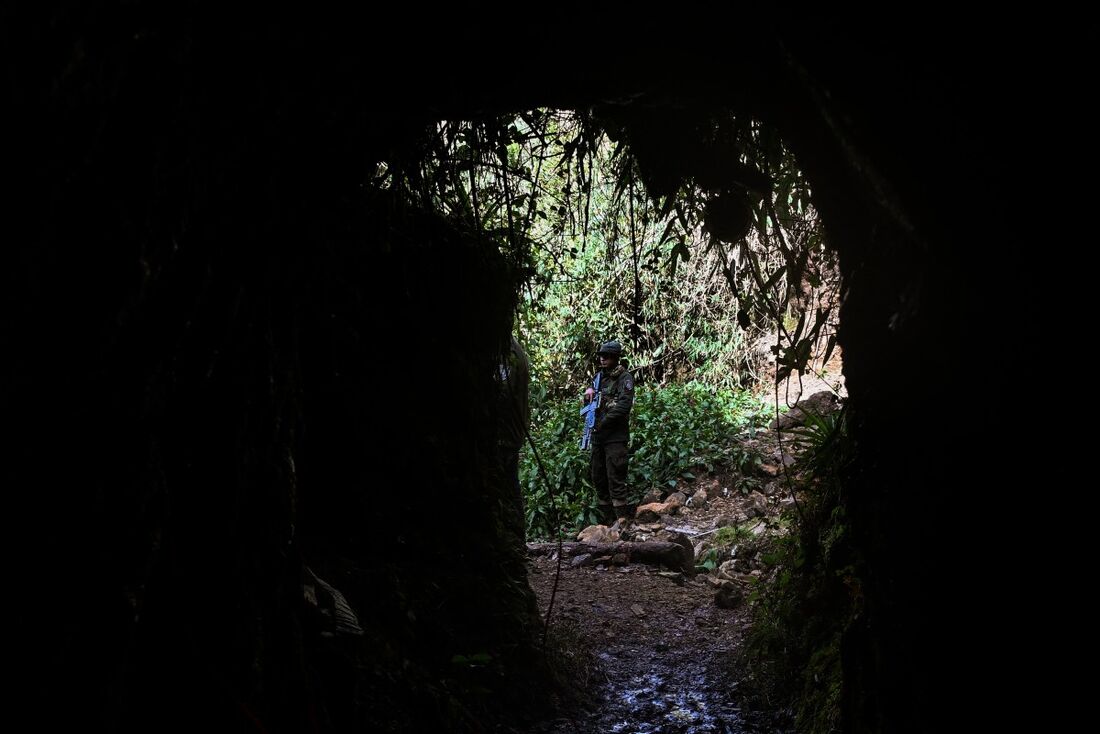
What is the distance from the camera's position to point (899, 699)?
2301 mm

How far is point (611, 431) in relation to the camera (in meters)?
9.73

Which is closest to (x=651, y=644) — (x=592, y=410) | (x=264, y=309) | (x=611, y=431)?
(x=264, y=309)

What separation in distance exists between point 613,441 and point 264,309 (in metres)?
7.92

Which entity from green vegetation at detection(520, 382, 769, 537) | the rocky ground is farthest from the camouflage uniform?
green vegetation at detection(520, 382, 769, 537)

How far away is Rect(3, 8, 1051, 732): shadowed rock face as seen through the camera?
1.50 metres

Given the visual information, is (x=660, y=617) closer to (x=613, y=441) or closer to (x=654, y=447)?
(x=613, y=441)

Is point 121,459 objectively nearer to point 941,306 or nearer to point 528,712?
point 941,306

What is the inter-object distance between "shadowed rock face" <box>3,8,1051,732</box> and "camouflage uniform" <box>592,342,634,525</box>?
21.7 feet

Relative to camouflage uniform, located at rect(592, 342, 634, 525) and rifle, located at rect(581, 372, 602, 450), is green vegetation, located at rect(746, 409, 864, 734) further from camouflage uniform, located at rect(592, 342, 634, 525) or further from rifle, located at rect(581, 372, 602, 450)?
rifle, located at rect(581, 372, 602, 450)

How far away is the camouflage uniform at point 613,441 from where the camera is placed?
31.2 ft

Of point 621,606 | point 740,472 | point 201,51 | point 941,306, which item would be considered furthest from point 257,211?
point 740,472

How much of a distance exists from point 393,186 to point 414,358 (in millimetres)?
1036

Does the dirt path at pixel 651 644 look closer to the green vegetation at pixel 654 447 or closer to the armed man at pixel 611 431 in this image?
the armed man at pixel 611 431

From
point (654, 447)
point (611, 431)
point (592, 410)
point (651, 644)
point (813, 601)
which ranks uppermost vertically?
point (592, 410)
